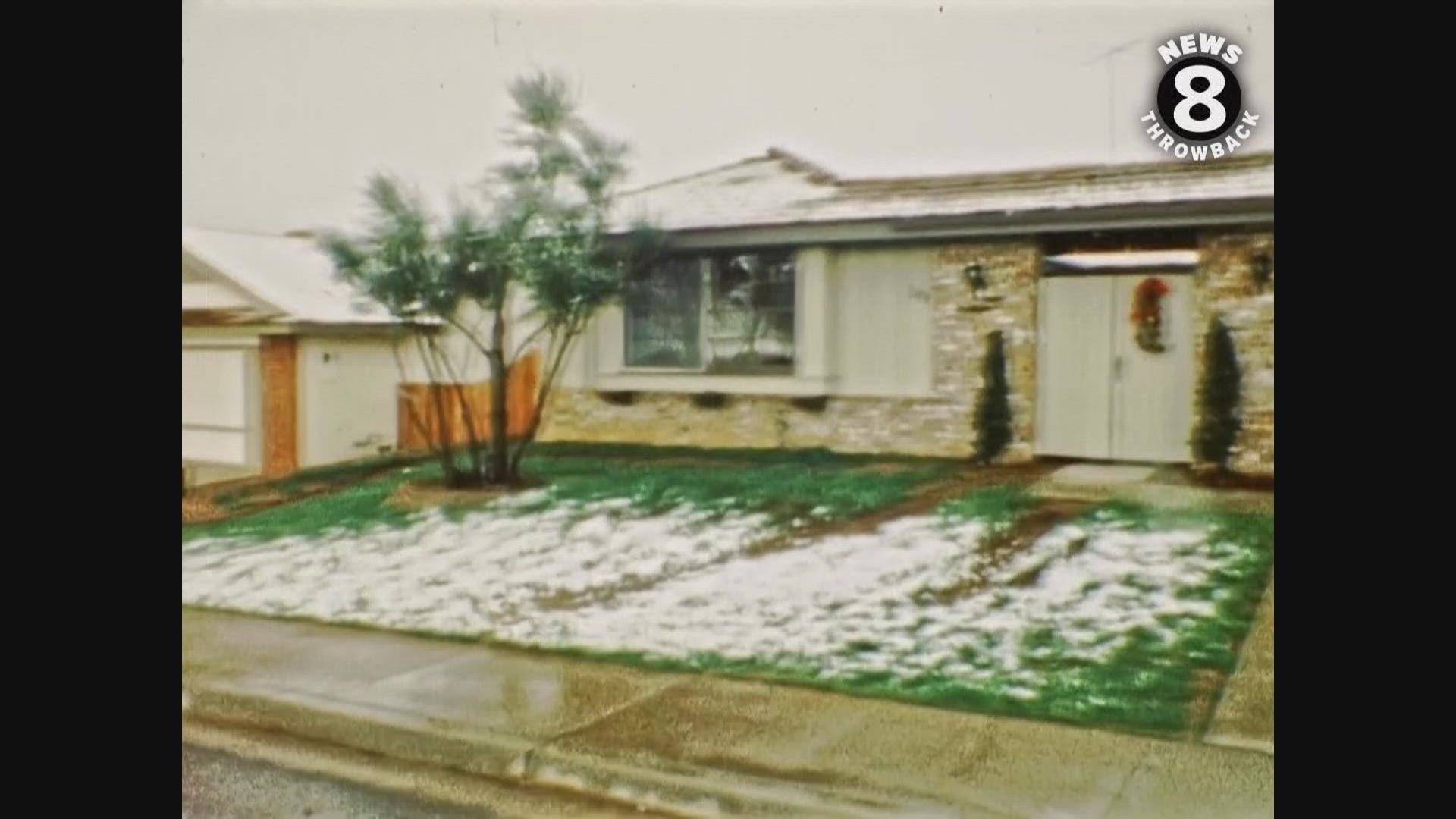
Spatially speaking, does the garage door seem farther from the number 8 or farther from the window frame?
the number 8

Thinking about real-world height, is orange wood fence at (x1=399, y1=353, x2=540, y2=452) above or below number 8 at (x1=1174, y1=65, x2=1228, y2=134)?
below

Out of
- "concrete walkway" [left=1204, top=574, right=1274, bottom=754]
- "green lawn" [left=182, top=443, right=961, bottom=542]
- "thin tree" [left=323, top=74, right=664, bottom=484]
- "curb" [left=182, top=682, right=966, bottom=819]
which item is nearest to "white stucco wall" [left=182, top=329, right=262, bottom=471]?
"green lawn" [left=182, top=443, right=961, bottom=542]

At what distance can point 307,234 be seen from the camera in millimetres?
4848

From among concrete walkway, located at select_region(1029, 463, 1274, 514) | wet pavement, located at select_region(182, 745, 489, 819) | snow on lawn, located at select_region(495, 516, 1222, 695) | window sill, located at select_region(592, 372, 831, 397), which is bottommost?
wet pavement, located at select_region(182, 745, 489, 819)

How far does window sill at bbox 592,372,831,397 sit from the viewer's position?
471 cm

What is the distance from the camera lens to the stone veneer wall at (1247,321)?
14.0 feet

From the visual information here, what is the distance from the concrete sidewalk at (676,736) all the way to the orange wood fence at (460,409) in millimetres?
840

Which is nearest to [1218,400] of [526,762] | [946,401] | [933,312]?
[946,401]

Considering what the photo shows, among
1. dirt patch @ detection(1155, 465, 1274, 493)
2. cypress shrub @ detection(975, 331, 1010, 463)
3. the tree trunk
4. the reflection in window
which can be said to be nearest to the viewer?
dirt patch @ detection(1155, 465, 1274, 493)

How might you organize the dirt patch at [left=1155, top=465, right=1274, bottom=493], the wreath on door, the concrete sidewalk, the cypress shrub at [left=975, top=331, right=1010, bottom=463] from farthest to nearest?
the cypress shrub at [left=975, top=331, right=1010, bottom=463]
the wreath on door
the dirt patch at [left=1155, top=465, right=1274, bottom=493]
the concrete sidewalk

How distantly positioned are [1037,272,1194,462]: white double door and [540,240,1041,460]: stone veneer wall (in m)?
0.07

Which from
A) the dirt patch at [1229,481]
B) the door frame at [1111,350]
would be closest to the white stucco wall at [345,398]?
the door frame at [1111,350]
